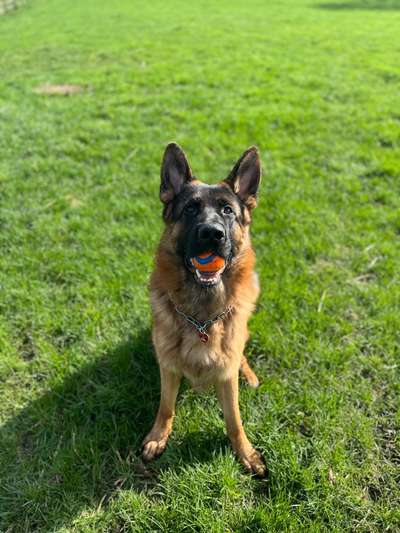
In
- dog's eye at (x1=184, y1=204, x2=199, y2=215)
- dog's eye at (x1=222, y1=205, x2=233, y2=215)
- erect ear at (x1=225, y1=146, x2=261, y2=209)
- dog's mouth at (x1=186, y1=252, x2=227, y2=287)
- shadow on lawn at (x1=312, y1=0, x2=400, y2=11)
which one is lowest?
dog's mouth at (x1=186, y1=252, x2=227, y2=287)

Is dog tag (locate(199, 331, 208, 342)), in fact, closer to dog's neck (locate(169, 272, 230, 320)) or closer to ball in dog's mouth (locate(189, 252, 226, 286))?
dog's neck (locate(169, 272, 230, 320))

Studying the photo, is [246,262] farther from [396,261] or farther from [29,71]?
[29,71]

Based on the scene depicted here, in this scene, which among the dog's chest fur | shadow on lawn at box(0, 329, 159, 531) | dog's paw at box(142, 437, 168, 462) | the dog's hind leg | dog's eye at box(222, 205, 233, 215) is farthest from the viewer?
the dog's hind leg

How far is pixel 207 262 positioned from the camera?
7.83ft

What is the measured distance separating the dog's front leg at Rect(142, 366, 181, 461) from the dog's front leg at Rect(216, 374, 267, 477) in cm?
34

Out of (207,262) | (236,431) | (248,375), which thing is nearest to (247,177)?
(207,262)

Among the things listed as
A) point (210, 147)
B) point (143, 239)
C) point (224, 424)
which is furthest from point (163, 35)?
point (224, 424)

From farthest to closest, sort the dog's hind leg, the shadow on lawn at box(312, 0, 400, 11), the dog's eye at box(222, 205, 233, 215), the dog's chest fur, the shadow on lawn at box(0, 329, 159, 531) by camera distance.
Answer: the shadow on lawn at box(312, 0, 400, 11) < the dog's hind leg < the dog's eye at box(222, 205, 233, 215) < the dog's chest fur < the shadow on lawn at box(0, 329, 159, 531)

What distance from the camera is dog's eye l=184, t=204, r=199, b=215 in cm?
269

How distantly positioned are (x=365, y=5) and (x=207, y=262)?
29.8 metres

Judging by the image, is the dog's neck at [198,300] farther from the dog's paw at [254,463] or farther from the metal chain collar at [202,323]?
the dog's paw at [254,463]

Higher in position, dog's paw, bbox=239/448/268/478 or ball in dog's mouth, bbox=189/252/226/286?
ball in dog's mouth, bbox=189/252/226/286

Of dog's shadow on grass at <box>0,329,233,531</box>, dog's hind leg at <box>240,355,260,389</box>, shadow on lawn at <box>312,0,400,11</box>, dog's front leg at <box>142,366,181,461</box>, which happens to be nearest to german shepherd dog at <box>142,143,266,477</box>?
dog's front leg at <box>142,366,181,461</box>

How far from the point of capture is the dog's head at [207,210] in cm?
243
